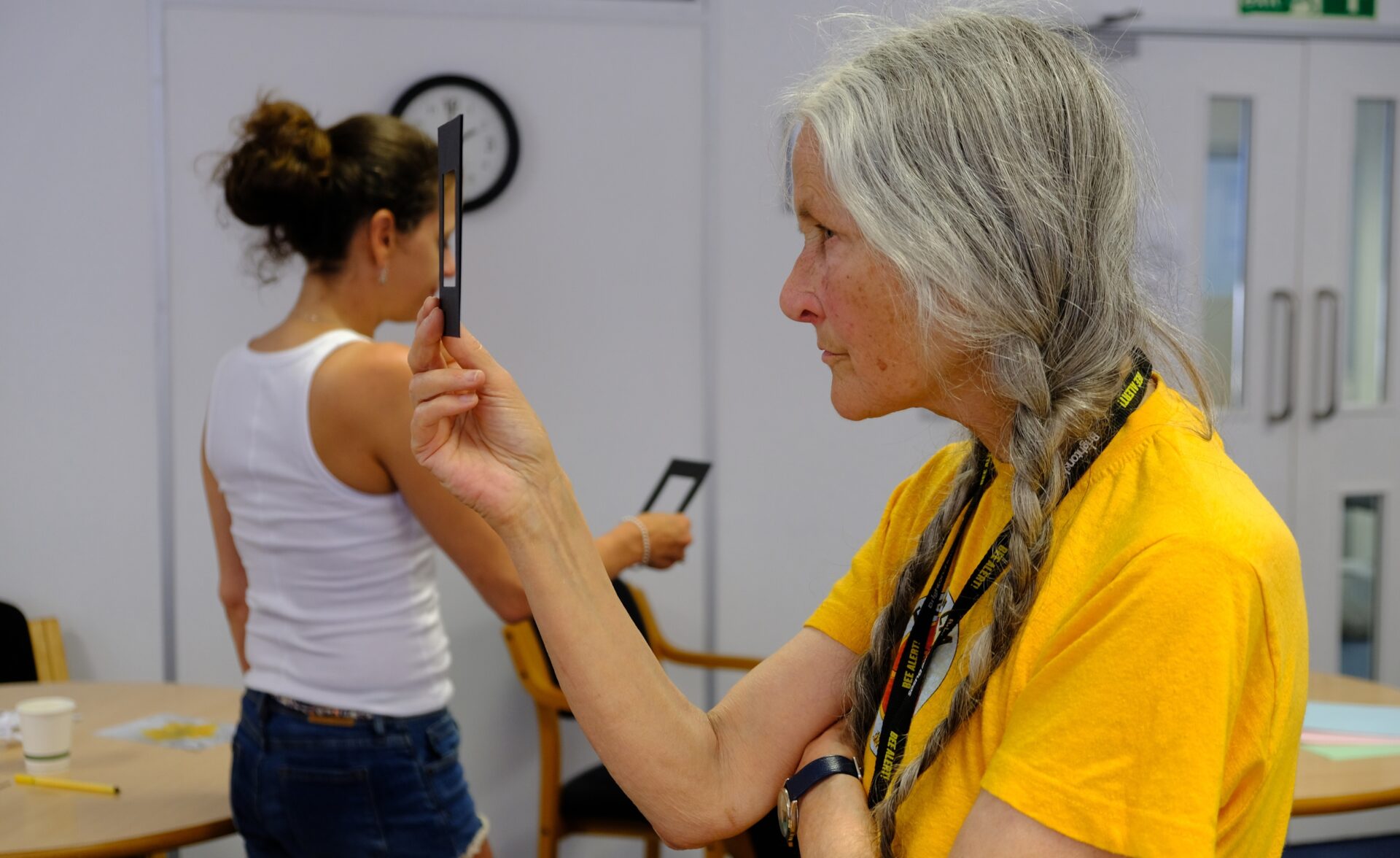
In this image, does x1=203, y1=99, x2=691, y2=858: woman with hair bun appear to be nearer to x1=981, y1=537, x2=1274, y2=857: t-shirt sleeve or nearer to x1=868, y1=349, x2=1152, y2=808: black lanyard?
x1=868, y1=349, x2=1152, y2=808: black lanyard

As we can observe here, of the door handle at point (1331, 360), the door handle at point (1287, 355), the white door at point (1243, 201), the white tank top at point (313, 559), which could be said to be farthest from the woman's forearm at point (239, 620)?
the door handle at point (1331, 360)

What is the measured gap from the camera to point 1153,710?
2.81ft

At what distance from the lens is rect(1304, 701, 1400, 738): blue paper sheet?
7.64 ft

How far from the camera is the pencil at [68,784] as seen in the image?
1955 millimetres

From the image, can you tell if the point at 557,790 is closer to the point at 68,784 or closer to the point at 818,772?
the point at 68,784

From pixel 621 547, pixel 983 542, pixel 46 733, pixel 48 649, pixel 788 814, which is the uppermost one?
pixel 983 542

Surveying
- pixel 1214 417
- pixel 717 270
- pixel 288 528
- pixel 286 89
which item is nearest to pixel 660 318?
pixel 717 270

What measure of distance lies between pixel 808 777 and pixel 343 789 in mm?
845

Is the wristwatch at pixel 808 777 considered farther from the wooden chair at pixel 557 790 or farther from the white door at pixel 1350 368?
the white door at pixel 1350 368

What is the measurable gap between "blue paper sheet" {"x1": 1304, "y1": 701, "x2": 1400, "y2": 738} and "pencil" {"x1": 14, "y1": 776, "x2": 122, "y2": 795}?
210cm

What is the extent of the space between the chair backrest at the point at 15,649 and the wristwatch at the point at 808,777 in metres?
2.76

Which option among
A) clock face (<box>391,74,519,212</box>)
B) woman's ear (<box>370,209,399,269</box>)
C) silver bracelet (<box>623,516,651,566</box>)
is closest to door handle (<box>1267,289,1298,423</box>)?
clock face (<box>391,74,519,212</box>)

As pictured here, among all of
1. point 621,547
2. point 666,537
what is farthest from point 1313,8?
point 621,547

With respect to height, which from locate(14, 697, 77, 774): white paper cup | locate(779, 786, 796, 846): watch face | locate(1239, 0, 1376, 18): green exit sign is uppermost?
locate(1239, 0, 1376, 18): green exit sign
